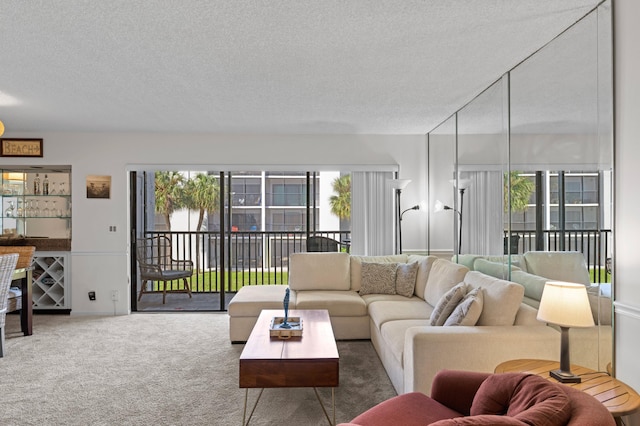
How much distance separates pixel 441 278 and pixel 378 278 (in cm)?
98

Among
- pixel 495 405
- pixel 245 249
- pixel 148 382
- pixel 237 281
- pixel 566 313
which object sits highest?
pixel 566 313

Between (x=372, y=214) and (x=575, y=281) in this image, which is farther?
(x=372, y=214)

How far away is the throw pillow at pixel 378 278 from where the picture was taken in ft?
16.6

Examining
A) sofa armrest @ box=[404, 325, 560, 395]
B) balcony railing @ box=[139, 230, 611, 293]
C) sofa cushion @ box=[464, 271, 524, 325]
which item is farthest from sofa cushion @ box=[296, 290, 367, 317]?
balcony railing @ box=[139, 230, 611, 293]

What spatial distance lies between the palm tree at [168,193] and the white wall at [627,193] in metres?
7.00

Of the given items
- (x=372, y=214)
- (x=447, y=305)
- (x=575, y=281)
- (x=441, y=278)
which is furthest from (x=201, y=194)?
(x=575, y=281)

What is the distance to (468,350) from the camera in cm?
287

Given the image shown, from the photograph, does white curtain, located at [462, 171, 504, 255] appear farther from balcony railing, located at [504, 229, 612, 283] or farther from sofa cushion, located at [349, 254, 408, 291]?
sofa cushion, located at [349, 254, 408, 291]

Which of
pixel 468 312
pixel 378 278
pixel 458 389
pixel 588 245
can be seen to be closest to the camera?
pixel 458 389

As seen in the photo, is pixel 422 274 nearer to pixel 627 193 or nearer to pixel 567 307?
pixel 567 307

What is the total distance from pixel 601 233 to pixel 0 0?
340cm

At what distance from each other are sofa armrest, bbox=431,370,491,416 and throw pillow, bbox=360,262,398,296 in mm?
2821

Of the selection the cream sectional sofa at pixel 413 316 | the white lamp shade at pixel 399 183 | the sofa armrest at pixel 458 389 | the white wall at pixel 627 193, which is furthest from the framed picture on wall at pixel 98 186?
the white wall at pixel 627 193

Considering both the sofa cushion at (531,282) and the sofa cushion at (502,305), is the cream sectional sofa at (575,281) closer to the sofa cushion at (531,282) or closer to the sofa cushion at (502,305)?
the sofa cushion at (531,282)
